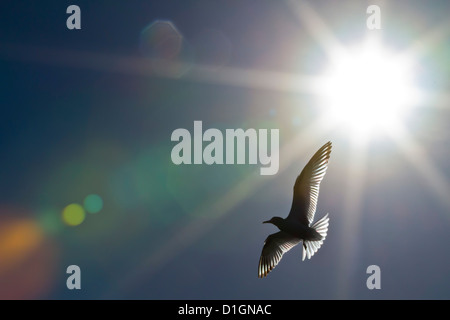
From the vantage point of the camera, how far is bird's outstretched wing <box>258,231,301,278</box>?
14.8 meters

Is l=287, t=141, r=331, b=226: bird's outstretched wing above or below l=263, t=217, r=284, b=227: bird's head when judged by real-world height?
above

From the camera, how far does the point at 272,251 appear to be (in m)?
15.1

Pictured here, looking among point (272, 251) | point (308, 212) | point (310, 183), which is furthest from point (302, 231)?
point (272, 251)

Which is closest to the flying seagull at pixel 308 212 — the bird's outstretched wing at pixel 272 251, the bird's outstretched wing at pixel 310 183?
the bird's outstretched wing at pixel 310 183

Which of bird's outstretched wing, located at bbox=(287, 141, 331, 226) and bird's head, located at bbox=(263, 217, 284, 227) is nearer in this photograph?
bird's outstretched wing, located at bbox=(287, 141, 331, 226)

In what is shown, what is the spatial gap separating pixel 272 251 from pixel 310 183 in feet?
8.90

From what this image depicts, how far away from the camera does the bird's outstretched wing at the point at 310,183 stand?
553 inches

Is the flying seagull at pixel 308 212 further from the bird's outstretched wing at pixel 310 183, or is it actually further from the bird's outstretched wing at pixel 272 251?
the bird's outstretched wing at pixel 272 251

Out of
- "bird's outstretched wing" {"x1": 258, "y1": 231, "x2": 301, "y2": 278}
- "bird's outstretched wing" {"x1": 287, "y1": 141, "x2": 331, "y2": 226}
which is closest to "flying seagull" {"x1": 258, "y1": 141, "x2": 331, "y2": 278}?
"bird's outstretched wing" {"x1": 287, "y1": 141, "x2": 331, "y2": 226}

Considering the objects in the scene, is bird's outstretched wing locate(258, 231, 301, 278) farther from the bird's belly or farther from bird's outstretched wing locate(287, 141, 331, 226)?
bird's outstretched wing locate(287, 141, 331, 226)

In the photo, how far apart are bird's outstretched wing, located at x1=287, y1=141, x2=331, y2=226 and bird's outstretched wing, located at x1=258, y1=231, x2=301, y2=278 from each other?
1023 millimetres
